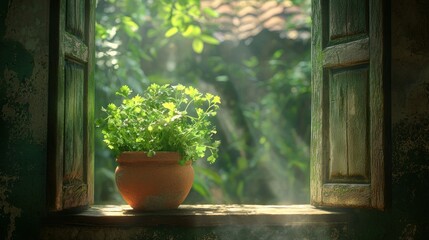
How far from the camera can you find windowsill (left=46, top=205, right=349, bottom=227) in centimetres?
409

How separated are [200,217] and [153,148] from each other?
554 millimetres

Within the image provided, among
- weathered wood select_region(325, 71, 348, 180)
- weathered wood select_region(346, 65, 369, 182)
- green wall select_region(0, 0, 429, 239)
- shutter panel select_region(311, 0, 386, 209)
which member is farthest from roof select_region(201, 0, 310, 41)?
green wall select_region(0, 0, 429, 239)

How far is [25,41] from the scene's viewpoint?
416 cm

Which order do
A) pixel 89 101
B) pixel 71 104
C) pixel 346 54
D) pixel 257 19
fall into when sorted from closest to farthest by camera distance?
pixel 71 104 < pixel 346 54 < pixel 89 101 < pixel 257 19

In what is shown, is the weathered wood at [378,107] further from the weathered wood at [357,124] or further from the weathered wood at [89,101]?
the weathered wood at [89,101]

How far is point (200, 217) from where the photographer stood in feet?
13.6

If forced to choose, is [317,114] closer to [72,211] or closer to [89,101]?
[89,101]

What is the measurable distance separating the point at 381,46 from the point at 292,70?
184 inches

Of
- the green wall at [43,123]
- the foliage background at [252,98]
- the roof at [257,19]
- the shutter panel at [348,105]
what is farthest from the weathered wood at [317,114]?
the roof at [257,19]

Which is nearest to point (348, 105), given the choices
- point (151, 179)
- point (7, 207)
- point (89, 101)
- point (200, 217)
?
point (200, 217)

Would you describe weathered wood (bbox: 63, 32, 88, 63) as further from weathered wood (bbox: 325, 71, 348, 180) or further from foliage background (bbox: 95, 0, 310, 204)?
foliage background (bbox: 95, 0, 310, 204)

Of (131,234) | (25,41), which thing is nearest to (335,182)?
(131,234)

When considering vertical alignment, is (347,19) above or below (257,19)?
below

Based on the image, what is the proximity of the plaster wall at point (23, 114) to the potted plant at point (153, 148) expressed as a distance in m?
0.49
